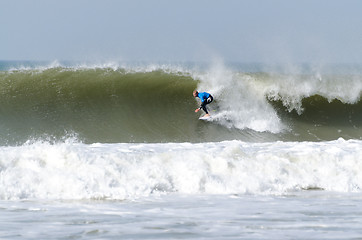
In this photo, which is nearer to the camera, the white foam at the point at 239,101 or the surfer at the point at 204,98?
the surfer at the point at 204,98

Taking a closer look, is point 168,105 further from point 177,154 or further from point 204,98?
point 177,154

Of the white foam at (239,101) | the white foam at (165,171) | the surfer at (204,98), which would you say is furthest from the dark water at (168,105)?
the white foam at (165,171)

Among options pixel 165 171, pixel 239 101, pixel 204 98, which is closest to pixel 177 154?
A: pixel 165 171

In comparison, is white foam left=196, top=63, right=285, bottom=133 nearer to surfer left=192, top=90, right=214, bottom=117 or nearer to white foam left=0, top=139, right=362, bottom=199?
surfer left=192, top=90, right=214, bottom=117

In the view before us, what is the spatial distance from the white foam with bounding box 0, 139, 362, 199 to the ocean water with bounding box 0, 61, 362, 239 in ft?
0.07

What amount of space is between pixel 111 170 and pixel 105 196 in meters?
0.71

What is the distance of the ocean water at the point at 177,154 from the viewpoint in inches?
189

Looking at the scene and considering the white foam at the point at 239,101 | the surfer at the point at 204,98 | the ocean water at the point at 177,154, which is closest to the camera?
the ocean water at the point at 177,154

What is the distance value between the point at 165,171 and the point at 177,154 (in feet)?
2.01

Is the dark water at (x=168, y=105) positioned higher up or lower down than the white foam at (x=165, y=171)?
higher up

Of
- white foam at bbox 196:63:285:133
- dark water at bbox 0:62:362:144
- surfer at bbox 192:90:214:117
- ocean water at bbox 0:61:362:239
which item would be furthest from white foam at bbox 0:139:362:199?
white foam at bbox 196:63:285:133

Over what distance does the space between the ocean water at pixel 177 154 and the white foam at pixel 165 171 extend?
0.07ft

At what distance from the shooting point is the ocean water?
481 cm

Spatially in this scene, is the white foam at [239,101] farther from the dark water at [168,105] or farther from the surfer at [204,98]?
the surfer at [204,98]
